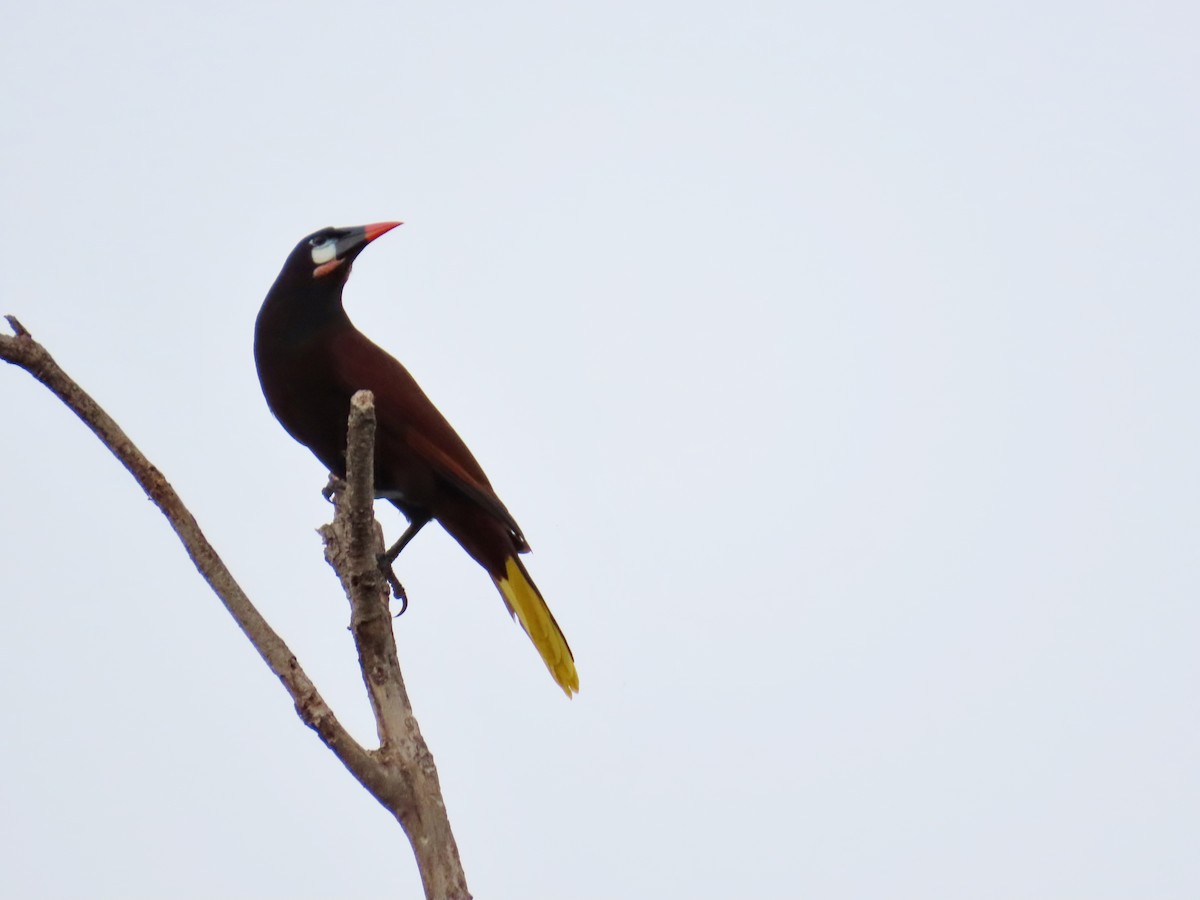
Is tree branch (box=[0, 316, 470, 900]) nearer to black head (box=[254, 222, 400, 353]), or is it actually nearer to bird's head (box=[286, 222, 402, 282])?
black head (box=[254, 222, 400, 353])

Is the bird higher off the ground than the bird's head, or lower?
lower

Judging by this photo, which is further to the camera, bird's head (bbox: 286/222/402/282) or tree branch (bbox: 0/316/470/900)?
bird's head (bbox: 286/222/402/282)

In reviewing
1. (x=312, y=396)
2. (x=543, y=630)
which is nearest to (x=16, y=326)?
(x=312, y=396)

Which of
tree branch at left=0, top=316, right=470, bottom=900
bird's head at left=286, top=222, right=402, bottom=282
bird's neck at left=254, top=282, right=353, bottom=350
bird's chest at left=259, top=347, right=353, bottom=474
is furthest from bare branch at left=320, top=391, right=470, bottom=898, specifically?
bird's head at left=286, top=222, right=402, bottom=282

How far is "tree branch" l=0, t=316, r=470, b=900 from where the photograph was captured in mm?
3268

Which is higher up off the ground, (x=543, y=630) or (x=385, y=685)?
(x=543, y=630)

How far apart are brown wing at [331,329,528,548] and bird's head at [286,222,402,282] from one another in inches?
9.6

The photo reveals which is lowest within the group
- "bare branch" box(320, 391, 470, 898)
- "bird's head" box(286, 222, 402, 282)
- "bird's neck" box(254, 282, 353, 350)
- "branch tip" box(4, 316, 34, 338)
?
"bare branch" box(320, 391, 470, 898)

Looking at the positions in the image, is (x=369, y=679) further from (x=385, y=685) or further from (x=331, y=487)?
(x=331, y=487)

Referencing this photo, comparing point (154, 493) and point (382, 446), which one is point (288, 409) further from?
point (154, 493)

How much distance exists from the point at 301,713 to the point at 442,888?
21.8 inches

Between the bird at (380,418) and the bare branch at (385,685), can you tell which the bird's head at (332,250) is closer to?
the bird at (380,418)

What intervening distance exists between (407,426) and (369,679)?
3.60ft

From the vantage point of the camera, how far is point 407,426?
4.48 metres
